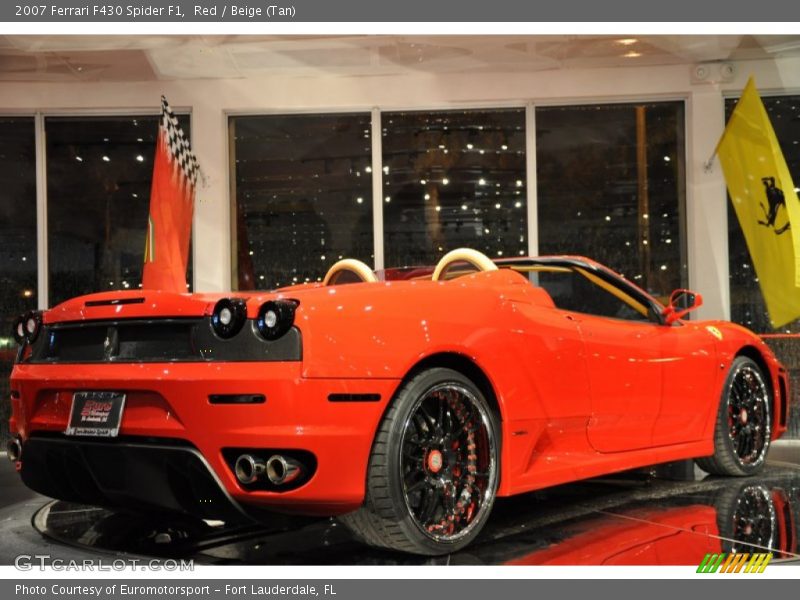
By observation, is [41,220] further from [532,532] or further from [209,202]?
[532,532]

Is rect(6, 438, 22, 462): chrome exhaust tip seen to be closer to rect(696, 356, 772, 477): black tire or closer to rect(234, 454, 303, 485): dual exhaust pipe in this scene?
rect(234, 454, 303, 485): dual exhaust pipe

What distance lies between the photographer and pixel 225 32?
6617 mm

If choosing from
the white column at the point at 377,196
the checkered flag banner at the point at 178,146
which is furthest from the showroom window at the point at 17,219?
the white column at the point at 377,196

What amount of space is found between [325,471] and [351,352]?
394 millimetres

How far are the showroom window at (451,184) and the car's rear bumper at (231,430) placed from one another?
5500 mm

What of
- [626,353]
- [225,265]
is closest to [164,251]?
[225,265]

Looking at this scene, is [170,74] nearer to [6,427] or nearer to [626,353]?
[6,427]

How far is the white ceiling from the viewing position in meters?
7.31

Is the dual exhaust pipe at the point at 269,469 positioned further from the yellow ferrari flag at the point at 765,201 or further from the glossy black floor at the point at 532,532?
the yellow ferrari flag at the point at 765,201

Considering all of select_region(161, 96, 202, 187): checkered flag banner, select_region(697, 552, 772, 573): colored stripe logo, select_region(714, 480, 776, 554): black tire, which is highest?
select_region(161, 96, 202, 187): checkered flag banner

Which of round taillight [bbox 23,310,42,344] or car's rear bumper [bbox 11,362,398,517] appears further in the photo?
round taillight [bbox 23,310,42,344]

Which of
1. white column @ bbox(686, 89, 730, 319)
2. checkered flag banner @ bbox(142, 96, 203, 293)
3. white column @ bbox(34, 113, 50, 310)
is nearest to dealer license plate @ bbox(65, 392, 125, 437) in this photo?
checkered flag banner @ bbox(142, 96, 203, 293)

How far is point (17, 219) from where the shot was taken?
27.8 ft

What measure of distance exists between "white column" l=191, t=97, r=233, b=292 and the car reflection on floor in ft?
12.3
